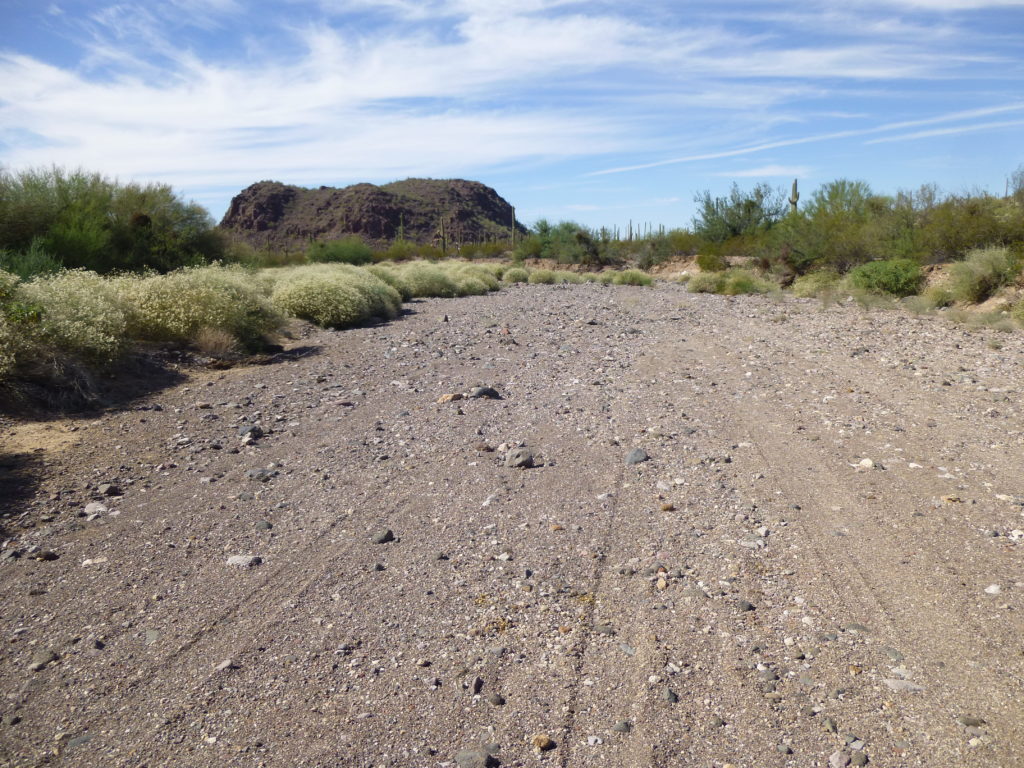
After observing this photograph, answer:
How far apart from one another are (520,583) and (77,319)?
24.3 feet

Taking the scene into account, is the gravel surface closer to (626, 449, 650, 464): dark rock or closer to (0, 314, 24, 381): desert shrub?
(626, 449, 650, 464): dark rock

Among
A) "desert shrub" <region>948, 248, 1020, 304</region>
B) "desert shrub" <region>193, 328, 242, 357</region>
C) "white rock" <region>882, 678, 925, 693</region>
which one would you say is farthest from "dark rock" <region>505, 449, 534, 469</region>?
"desert shrub" <region>948, 248, 1020, 304</region>

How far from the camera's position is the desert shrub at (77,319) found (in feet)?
27.5

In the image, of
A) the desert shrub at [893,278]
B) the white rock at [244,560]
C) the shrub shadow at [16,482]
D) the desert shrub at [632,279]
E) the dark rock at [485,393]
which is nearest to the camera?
the white rock at [244,560]

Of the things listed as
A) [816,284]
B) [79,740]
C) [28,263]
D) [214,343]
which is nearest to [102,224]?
[28,263]

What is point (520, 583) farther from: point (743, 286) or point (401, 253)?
point (401, 253)

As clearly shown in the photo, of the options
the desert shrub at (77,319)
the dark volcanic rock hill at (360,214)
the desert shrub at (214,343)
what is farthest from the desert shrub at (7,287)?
the dark volcanic rock hill at (360,214)

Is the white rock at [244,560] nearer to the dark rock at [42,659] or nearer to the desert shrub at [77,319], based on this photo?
the dark rock at [42,659]

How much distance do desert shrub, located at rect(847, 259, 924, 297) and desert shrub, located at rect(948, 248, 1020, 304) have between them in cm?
250

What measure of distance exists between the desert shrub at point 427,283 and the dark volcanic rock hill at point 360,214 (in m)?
52.5

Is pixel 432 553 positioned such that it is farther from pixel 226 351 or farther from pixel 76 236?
pixel 76 236

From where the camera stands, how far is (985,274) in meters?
17.9

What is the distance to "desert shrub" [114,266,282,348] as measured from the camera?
11055 millimetres

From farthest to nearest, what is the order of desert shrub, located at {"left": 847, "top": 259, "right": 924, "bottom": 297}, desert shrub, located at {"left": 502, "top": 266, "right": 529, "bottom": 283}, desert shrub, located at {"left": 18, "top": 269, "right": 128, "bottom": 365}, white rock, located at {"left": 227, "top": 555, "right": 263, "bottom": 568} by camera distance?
desert shrub, located at {"left": 502, "top": 266, "right": 529, "bottom": 283}
desert shrub, located at {"left": 847, "top": 259, "right": 924, "bottom": 297}
desert shrub, located at {"left": 18, "top": 269, "right": 128, "bottom": 365}
white rock, located at {"left": 227, "top": 555, "right": 263, "bottom": 568}
